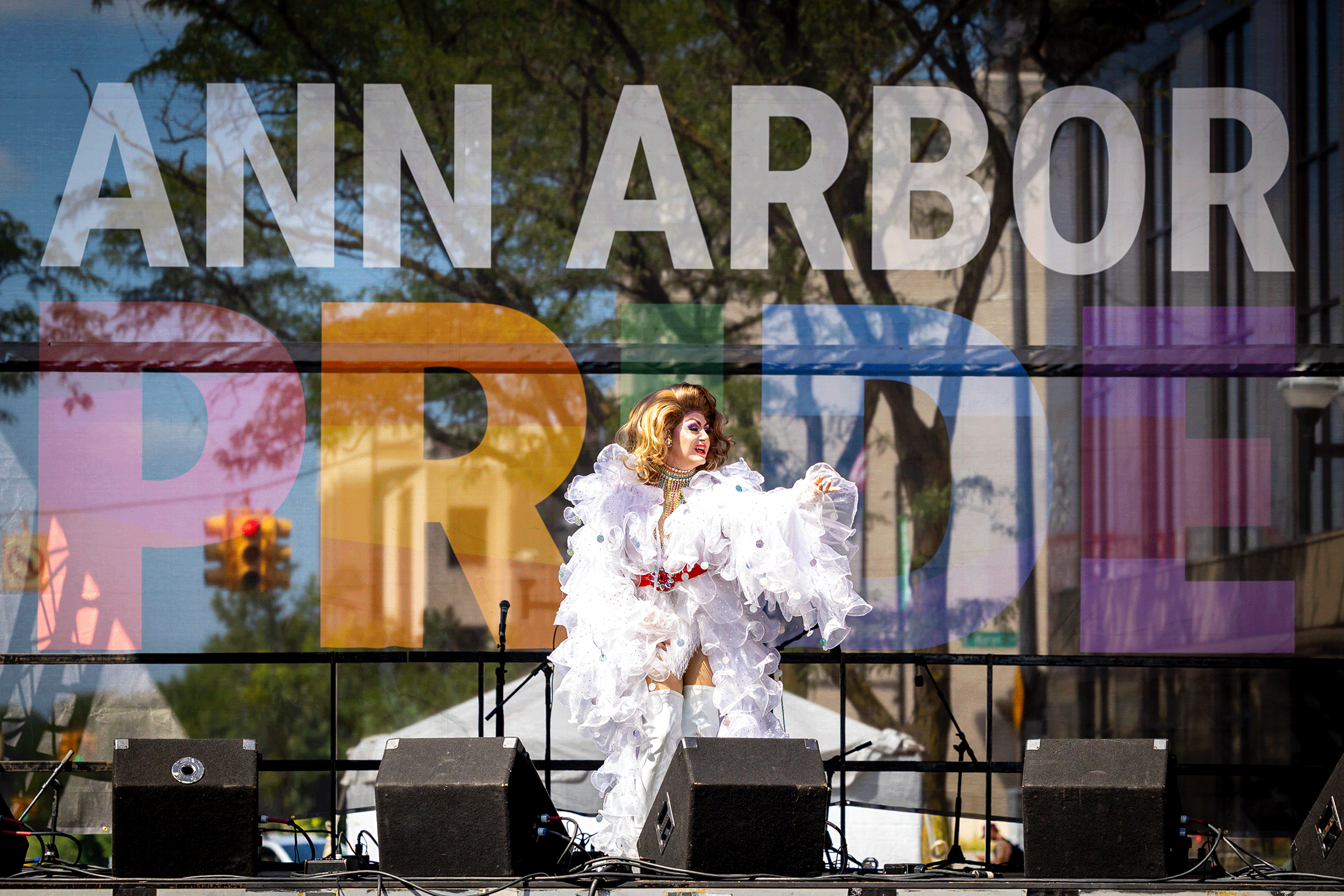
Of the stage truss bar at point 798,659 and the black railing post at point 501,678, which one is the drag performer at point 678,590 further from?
the stage truss bar at point 798,659

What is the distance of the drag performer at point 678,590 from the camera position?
3418 millimetres

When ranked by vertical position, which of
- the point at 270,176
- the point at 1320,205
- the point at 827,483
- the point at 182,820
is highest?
the point at 270,176

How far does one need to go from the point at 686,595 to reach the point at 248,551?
2.35m

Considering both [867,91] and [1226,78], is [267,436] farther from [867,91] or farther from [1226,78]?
[1226,78]

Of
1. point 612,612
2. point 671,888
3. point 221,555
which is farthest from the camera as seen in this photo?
point 221,555

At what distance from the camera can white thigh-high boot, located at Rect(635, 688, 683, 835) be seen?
344cm

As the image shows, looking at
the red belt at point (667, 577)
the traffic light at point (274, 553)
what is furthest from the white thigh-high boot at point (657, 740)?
the traffic light at point (274, 553)

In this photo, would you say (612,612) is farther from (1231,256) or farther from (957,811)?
(1231,256)

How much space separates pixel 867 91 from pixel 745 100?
0.53m

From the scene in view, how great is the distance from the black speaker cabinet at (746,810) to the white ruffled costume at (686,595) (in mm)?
391

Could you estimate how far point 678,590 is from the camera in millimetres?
3551

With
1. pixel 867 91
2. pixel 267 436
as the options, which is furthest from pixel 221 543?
pixel 867 91

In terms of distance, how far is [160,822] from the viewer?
10.3 feet

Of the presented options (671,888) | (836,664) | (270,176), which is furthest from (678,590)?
(270,176)
